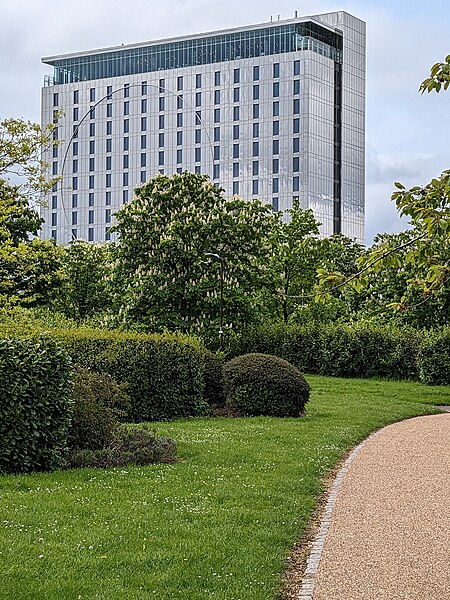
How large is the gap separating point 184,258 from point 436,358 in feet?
33.2

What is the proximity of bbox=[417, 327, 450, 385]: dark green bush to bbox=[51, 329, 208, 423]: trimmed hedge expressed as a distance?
15.1 metres

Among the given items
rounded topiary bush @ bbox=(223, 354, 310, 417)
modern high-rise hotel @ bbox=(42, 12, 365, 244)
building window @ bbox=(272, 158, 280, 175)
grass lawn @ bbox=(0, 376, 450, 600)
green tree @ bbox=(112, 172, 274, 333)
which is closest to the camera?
grass lawn @ bbox=(0, 376, 450, 600)

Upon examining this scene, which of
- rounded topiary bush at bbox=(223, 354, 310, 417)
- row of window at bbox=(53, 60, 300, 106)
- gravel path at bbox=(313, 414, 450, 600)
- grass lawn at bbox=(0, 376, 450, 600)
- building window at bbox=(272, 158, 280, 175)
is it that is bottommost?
gravel path at bbox=(313, 414, 450, 600)

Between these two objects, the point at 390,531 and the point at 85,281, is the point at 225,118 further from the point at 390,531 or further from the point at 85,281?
the point at 390,531

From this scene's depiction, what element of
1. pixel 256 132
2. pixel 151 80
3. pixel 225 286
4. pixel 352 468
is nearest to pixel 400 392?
pixel 225 286

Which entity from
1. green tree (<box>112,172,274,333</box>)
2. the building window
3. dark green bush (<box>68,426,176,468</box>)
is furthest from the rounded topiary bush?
the building window

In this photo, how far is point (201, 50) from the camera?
102 m

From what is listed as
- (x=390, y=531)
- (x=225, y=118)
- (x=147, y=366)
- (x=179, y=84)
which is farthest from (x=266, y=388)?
(x=179, y=84)

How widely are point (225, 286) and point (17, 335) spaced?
21.0 metres

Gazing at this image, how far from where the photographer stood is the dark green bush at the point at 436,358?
3409 cm

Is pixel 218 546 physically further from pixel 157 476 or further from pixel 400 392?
pixel 400 392

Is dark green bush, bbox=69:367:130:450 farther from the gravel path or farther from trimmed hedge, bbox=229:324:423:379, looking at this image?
trimmed hedge, bbox=229:324:423:379

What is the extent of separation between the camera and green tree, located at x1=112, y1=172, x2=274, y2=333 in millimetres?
33250

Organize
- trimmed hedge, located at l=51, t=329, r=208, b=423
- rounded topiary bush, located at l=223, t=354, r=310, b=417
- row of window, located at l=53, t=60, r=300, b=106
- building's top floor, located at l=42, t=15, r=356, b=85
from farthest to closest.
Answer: row of window, located at l=53, t=60, r=300, b=106 < building's top floor, located at l=42, t=15, r=356, b=85 < rounded topiary bush, located at l=223, t=354, r=310, b=417 < trimmed hedge, located at l=51, t=329, r=208, b=423
